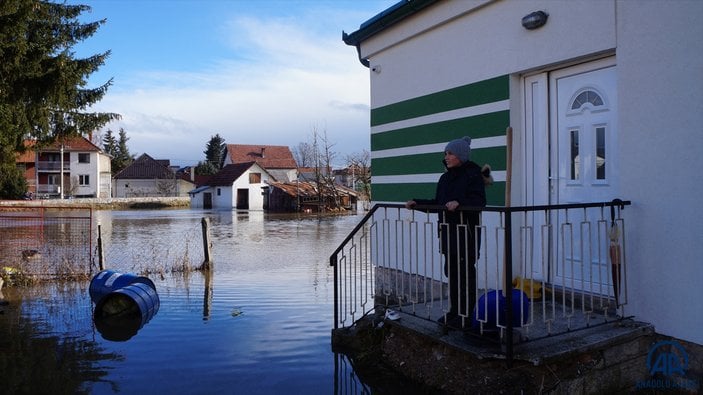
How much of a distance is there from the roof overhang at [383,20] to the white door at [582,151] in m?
2.34

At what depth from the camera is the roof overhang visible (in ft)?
24.2

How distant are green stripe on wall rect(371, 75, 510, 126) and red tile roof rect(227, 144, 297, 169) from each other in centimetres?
6076

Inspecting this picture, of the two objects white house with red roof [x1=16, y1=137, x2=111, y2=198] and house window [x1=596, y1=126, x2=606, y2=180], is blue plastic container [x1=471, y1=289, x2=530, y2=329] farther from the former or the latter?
white house with red roof [x1=16, y1=137, x2=111, y2=198]

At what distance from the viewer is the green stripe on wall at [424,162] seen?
627 cm

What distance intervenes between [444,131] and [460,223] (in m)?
2.74

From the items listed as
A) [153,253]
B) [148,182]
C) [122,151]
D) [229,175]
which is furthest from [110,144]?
[153,253]

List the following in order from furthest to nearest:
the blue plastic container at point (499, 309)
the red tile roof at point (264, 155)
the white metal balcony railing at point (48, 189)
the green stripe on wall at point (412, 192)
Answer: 1. the red tile roof at point (264, 155)
2. the white metal balcony railing at point (48, 189)
3. the green stripe on wall at point (412, 192)
4. the blue plastic container at point (499, 309)

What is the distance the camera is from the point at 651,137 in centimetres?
461

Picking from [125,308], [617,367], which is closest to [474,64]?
[617,367]

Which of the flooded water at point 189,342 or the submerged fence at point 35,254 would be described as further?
the submerged fence at point 35,254

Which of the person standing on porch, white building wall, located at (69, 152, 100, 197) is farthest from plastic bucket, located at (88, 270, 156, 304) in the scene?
white building wall, located at (69, 152, 100, 197)

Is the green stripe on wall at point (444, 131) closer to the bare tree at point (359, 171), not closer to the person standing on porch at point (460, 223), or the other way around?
the person standing on porch at point (460, 223)

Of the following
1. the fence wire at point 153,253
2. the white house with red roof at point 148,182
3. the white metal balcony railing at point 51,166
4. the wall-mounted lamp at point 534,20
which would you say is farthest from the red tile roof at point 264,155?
the wall-mounted lamp at point 534,20

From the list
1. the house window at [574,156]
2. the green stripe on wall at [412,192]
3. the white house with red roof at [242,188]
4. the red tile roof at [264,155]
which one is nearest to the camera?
the house window at [574,156]
